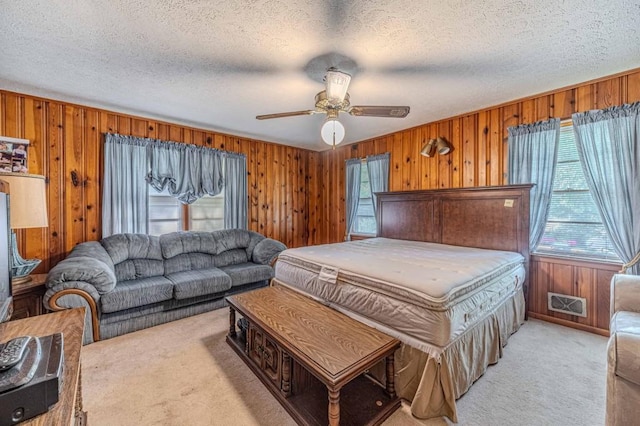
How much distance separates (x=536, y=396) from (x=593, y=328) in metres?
1.57

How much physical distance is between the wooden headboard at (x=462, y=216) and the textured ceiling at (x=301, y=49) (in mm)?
1160

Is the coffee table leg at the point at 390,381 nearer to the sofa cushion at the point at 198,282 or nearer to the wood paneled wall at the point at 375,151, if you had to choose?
the sofa cushion at the point at 198,282

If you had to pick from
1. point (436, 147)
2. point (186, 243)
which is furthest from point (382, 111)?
point (186, 243)

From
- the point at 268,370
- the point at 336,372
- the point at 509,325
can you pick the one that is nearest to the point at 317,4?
the point at 336,372

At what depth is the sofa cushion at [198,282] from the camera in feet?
9.89

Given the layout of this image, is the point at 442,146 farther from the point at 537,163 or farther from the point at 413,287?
the point at 413,287

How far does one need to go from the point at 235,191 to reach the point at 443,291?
3.69 metres

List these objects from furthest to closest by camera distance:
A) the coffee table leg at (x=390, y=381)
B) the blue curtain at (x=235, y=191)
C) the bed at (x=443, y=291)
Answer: the blue curtain at (x=235, y=191)
the coffee table leg at (x=390, y=381)
the bed at (x=443, y=291)

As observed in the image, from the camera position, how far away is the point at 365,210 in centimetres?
506

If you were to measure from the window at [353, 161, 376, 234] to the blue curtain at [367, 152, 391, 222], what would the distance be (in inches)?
4.9

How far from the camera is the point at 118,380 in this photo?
1994 millimetres

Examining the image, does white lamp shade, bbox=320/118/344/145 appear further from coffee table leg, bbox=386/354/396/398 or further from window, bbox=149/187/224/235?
window, bbox=149/187/224/235

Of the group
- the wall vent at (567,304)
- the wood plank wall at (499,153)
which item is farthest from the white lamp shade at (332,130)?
the wall vent at (567,304)

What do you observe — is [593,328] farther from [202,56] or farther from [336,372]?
[202,56]
